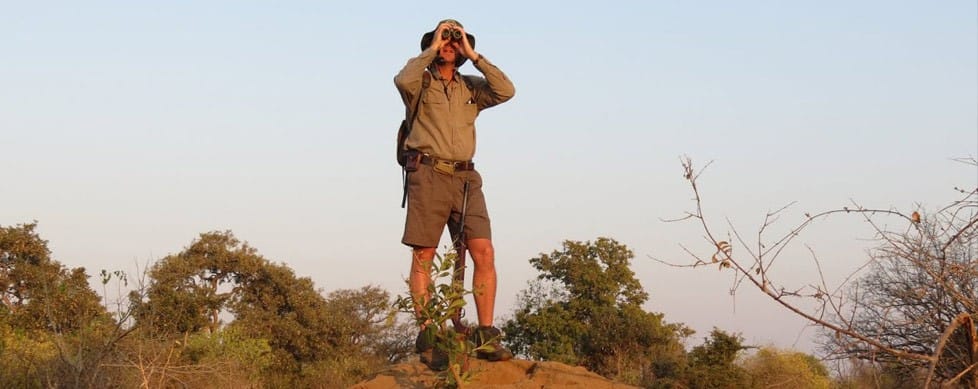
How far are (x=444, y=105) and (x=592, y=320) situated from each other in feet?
24.7

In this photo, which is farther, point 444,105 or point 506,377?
point 444,105

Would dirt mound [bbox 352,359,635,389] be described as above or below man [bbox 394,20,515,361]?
below

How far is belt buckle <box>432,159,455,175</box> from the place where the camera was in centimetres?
698

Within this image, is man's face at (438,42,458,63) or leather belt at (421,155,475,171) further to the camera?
man's face at (438,42,458,63)

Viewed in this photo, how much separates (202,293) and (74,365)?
11261mm

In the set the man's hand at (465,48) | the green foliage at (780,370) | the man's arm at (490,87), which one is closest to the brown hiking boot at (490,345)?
the man's arm at (490,87)

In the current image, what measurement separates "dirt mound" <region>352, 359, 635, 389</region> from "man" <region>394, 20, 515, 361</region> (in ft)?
0.33

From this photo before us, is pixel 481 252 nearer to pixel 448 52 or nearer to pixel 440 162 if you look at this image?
pixel 440 162

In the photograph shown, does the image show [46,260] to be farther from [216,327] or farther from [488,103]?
[488,103]

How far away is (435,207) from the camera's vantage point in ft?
22.8

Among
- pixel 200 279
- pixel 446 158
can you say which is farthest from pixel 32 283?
pixel 446 158

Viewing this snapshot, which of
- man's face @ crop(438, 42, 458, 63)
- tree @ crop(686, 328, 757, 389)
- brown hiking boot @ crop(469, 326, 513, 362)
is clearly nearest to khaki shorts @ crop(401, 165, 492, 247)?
brown hiking boot @ crop(469, 326, 513, 362)

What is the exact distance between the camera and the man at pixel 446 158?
691 centimetres

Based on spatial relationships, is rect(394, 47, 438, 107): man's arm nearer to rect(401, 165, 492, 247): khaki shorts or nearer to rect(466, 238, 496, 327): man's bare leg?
rect(401, 165, 492, 247): khaki shorts
